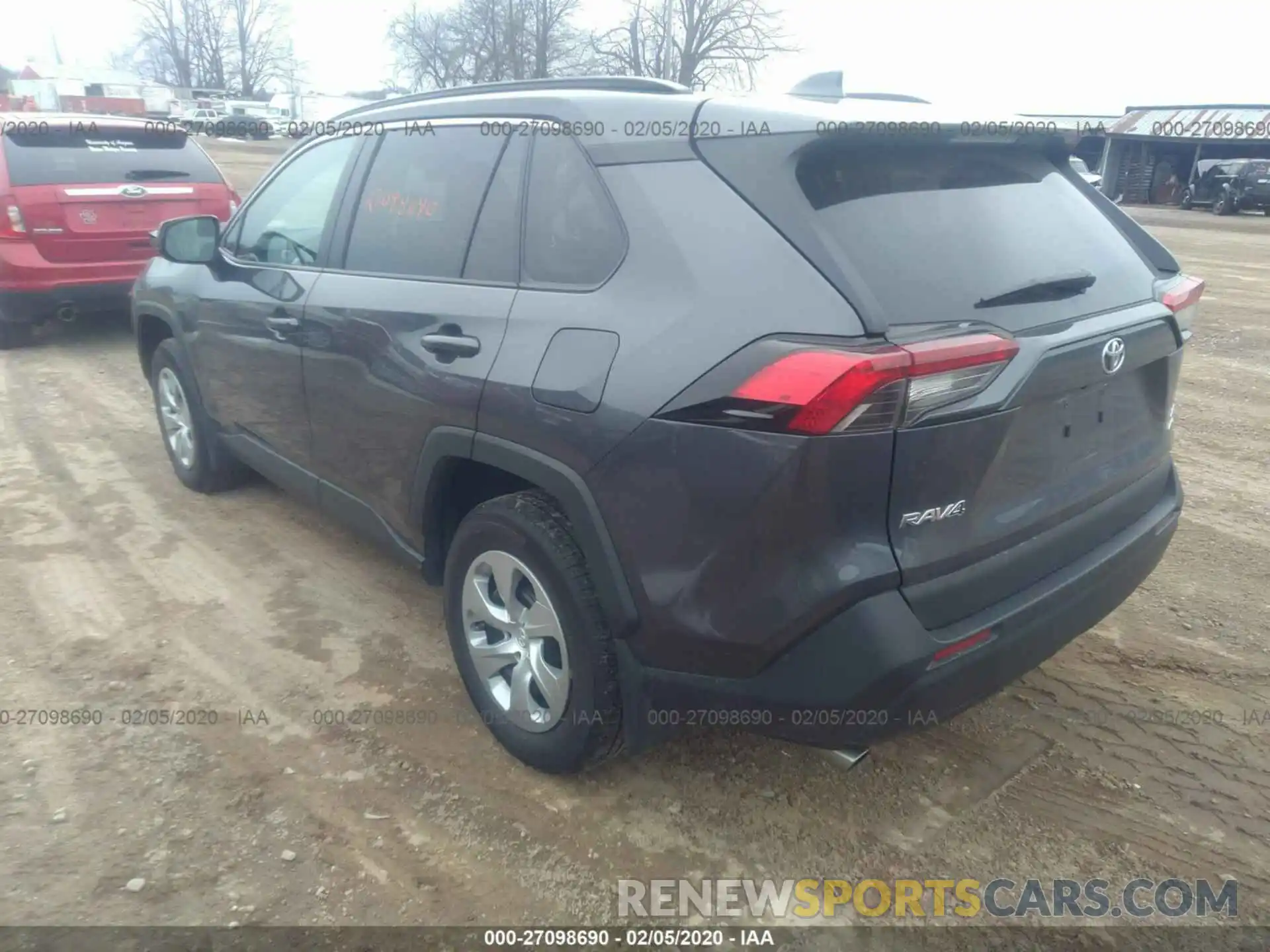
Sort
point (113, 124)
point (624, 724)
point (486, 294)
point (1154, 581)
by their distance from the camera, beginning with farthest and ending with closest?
point (113, 124)
point (1154, 581)
point (486, 294)
point (624, 724)

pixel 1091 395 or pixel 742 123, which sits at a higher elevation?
pixel 742 123

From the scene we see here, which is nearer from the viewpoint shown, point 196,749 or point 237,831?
point 237,831

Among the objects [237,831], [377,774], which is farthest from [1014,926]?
[237,831]

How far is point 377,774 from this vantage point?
285 cm

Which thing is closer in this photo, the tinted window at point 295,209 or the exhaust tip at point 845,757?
the exhaust tip at point 845,757

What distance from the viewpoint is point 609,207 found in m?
2.45

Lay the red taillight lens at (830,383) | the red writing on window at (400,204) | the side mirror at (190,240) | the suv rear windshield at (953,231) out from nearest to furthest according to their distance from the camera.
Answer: the red taillight lens at (830,383), the suv rear windshield at (953,231), the red writing on window at (400,204), the side mirror at (190,240)

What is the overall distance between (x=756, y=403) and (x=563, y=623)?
87 centimetres

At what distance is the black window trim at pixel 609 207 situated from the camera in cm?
239

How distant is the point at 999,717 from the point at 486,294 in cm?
211

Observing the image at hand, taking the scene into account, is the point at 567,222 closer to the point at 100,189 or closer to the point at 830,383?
the point at 830,383

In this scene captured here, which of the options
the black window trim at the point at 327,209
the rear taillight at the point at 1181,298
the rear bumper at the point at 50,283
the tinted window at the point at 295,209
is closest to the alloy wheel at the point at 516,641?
the black window trim at the point at 327,209

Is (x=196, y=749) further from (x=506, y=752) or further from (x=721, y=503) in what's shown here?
(x=721, y=503)

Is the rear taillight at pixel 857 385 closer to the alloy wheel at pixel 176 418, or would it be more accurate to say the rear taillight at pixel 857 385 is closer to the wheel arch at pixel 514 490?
the wheel arch at pixel 514 490
